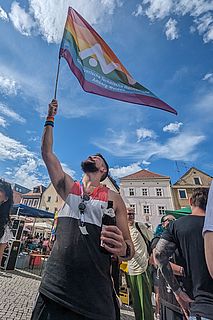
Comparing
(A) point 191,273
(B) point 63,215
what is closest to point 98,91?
(B) point 63,215

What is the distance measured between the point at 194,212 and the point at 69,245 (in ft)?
5.33

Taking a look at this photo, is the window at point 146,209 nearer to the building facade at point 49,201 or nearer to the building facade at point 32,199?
the building facade at point 49,201

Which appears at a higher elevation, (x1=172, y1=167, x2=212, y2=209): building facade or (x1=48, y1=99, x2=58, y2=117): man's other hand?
(x1=172, y1=167, x2=212, y2=209): building facade

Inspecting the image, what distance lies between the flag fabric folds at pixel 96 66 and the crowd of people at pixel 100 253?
1.39 metres

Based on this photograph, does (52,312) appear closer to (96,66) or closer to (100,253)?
(100,253)

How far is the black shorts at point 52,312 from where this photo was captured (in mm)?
1227

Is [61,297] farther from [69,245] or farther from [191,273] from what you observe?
[191,273]

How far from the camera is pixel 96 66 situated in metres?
3.53

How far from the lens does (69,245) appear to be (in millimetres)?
1416

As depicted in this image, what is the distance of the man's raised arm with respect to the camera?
1787 mm

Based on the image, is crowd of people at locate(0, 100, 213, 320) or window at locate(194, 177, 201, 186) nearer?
crowd of people at locate(0, 100, 213, 320)

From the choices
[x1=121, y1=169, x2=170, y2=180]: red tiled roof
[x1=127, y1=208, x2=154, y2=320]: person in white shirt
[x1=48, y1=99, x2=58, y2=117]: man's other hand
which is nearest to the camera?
[x1=48, y1=99, x2=58, y2=117]: man's other hand

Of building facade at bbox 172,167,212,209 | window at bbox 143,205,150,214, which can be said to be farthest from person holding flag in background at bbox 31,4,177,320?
building facade at bbox 172,167,212,209

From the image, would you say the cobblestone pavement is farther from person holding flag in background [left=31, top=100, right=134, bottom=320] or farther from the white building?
the white building
